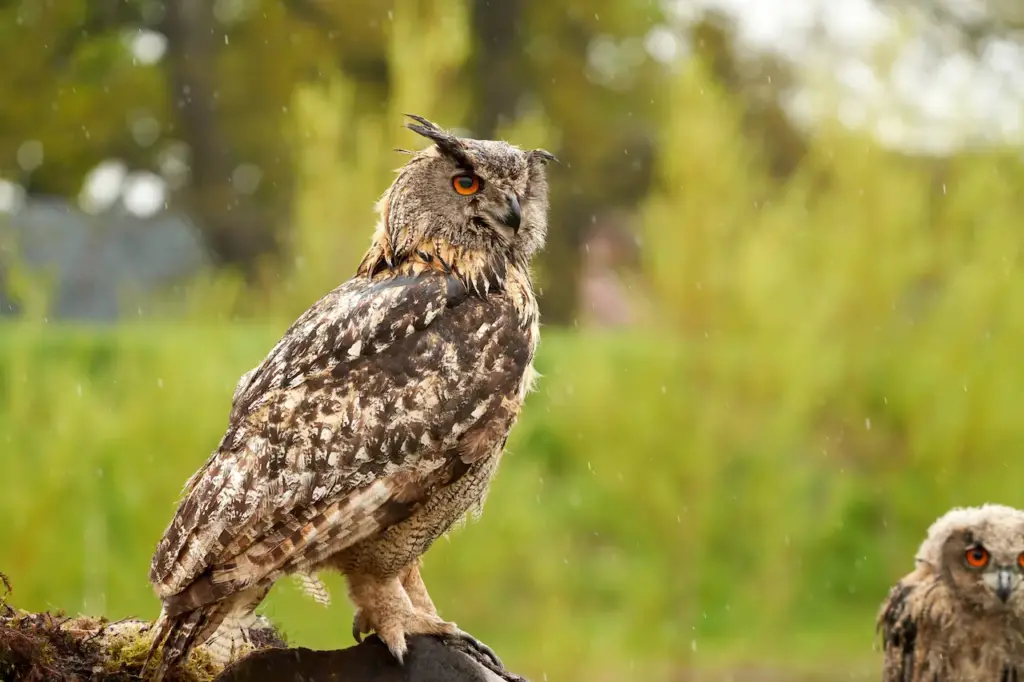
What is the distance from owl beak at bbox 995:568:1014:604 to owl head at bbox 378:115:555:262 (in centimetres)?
174

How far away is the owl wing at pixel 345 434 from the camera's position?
2201 millimetres

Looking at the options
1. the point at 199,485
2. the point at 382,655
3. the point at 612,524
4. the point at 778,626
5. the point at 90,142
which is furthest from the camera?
the point at 90,142

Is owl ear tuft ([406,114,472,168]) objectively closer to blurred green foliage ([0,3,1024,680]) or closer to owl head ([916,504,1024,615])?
owl head ([916,504,1024,615])

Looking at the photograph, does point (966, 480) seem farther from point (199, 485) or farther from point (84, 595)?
point (199, 485)

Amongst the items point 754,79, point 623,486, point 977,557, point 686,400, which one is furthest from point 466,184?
point 754,79

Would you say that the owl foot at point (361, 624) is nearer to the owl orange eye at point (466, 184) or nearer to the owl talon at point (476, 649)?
the owl talon at point (476, 649)

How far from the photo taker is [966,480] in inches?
275

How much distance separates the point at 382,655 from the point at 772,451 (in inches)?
160

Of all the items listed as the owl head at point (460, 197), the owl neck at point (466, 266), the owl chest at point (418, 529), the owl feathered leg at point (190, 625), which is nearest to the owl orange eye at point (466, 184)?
the owl head at point (460, 197)

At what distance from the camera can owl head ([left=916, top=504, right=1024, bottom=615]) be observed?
10.7ft

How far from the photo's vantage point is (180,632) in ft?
7.23

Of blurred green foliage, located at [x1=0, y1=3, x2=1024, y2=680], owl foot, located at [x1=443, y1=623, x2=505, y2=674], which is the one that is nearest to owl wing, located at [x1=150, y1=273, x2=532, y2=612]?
owl foot, located at [x1=443, y1=623, x2=505, y2=674]

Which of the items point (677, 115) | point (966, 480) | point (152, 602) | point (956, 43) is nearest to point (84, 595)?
point (152, 602)

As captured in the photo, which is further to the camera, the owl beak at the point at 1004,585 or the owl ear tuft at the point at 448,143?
the owl beak at the point at 1004,585
